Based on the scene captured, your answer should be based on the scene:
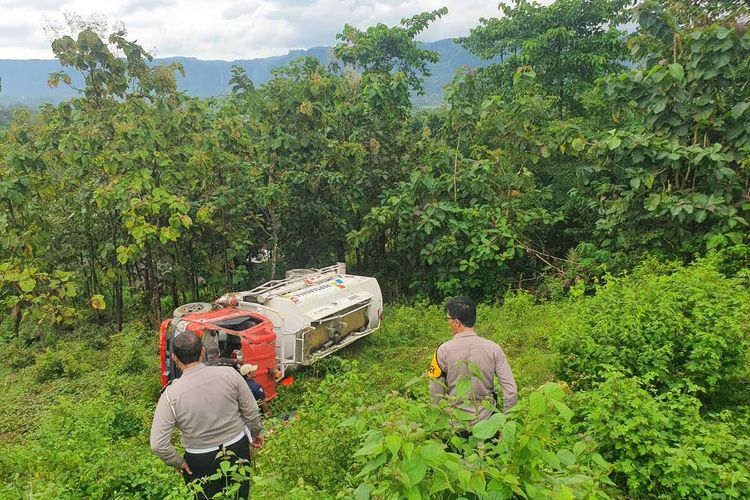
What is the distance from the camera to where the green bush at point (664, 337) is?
4.52m

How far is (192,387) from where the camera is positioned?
3.49 metres

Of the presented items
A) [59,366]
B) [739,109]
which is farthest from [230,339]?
[739,109]

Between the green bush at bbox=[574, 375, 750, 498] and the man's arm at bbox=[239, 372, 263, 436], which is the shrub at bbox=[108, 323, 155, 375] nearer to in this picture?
the man's arm at bbox=[239, 372, 263, 436]

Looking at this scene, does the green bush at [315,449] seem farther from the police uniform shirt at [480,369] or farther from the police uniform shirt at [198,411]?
the police uniform shirt at [480,369]

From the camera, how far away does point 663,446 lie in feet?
11.8

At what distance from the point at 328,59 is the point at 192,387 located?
37.2 ft

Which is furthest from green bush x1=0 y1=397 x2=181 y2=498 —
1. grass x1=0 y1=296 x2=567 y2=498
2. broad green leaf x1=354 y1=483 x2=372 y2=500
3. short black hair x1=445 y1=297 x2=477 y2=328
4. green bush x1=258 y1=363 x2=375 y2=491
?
short black hair x1=445 y1=297 x2=477 y2=328

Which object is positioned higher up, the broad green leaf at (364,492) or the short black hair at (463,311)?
the short black hair at (463,311)

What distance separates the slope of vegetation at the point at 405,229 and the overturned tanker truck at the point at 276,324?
49cm

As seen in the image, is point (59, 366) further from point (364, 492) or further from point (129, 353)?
point (364, 492)

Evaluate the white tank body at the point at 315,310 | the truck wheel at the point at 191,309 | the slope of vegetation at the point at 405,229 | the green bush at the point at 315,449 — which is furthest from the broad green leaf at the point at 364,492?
the truck wheel at the point at 191,309

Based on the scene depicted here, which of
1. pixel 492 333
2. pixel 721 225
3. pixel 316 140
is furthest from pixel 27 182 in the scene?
pixel 721 225

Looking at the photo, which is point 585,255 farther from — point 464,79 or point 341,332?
point 341,332

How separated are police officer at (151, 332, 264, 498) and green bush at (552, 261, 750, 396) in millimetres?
2871
